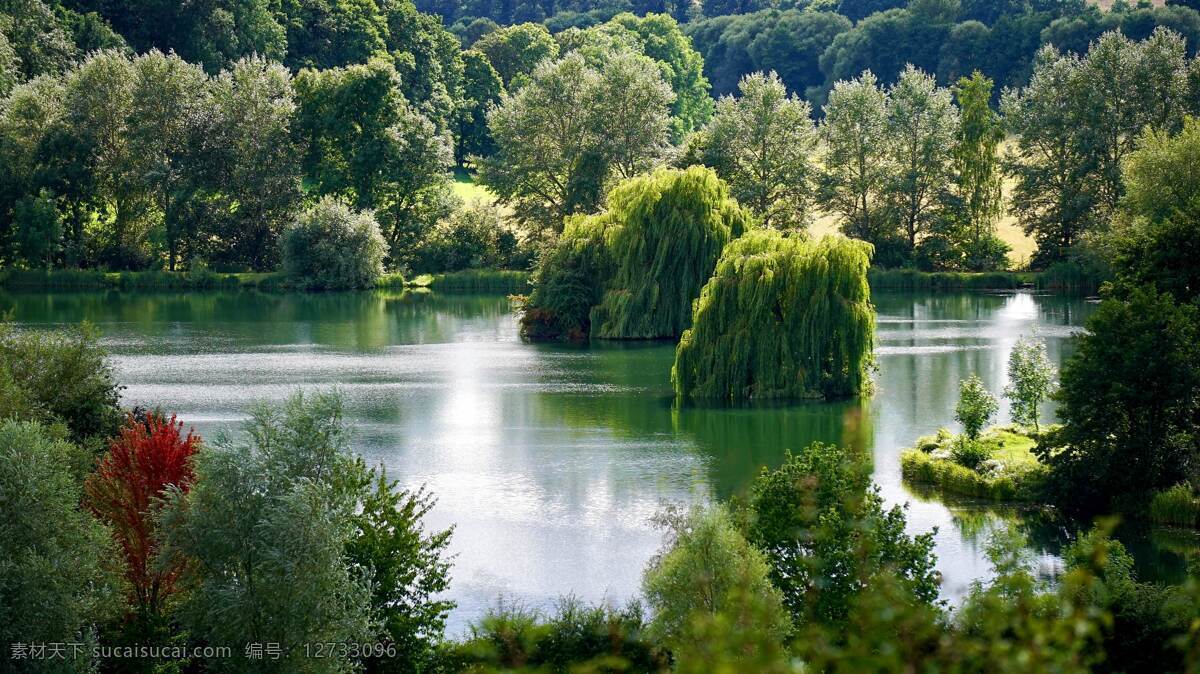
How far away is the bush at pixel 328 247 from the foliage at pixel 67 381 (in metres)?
47.3

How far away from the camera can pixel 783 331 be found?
126ft

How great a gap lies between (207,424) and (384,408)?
5.16 meters

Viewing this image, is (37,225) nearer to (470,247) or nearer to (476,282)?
(470,247)

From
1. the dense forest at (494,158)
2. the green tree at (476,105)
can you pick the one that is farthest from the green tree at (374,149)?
the green tree at (476,105)

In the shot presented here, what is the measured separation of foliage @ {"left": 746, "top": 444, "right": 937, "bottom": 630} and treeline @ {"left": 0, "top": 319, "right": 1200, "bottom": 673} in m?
0.03

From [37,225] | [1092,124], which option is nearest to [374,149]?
[37,225]

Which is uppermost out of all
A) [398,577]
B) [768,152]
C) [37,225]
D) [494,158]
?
Answer: [494,158]

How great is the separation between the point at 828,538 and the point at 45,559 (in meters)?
9.39

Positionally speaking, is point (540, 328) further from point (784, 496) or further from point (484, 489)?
point (784, 496)

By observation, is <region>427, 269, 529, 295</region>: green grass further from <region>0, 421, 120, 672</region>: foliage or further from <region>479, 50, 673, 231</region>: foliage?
<region>0, 421, 120, 672</region>: foliage

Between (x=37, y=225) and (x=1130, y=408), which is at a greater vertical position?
(x=37, y=225)

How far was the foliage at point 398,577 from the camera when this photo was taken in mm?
18016

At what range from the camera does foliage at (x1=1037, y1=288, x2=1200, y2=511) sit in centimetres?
2608

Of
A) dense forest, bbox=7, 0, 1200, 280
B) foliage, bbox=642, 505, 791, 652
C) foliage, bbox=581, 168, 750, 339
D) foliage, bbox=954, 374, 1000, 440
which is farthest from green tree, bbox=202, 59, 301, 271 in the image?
foliage, bbox=642, 505, 791, 652
